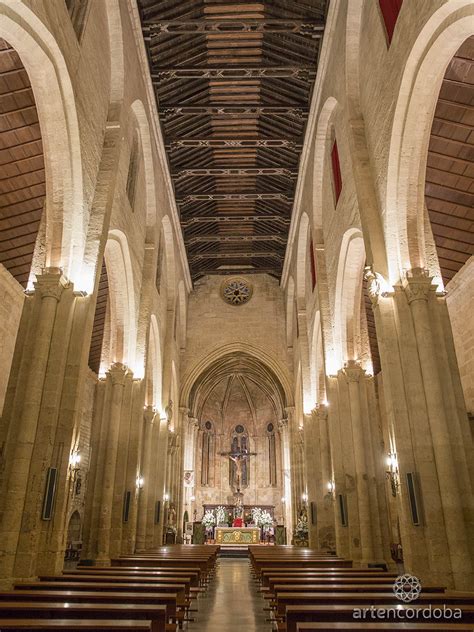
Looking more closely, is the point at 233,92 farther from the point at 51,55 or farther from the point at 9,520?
the point at 9,520

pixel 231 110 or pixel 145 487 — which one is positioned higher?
pixel 231 110

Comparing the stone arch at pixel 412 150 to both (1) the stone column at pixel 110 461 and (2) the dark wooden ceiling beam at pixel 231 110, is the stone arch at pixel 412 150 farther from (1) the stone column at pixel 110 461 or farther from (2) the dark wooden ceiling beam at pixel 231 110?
(2) the dark wooden ceiling beam at pixel 231 110

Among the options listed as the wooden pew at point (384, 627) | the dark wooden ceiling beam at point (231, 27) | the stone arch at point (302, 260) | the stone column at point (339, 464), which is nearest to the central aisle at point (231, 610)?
the stone column at point (339, 464)

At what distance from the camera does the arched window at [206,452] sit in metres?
33.9

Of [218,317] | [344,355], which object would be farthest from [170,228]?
[344,355]

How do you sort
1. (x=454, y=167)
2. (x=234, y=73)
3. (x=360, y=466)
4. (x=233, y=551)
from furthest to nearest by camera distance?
(x=233, y=551) < (x=234, y=73) < (x=360, y=466) < (x=454, y=167)

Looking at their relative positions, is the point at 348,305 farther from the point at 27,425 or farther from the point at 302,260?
the point at 27,425

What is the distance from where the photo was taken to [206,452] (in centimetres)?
3469

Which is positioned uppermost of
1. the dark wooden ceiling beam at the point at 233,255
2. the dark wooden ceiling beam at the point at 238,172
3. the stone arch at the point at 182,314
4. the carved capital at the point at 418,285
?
the dark wooden ceiling beam at the point at 233,255

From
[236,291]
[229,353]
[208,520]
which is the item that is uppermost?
[236,291]

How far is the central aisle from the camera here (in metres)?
6.43

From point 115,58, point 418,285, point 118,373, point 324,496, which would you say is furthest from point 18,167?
point 324,496

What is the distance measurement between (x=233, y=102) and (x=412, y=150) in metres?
9.54

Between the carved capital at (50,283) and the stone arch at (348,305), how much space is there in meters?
7.09
